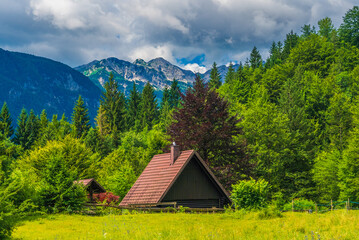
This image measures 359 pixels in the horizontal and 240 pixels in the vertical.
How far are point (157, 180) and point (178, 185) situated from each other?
184 cm

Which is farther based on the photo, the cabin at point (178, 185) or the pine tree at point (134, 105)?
the pine tree at point (134, 105)

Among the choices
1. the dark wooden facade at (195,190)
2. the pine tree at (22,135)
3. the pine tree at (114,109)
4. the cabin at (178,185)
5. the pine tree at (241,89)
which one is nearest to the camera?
the cabin at (178,185)

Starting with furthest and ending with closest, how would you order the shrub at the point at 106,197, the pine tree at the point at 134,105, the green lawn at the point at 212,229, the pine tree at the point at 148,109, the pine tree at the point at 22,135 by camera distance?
the pine tree at the point at 134,105 → the pine tree at the point at 148,109 → the pine tree at the point at 22,135 → the shrub at the point at 106,197 → the green lawn at the point at 212,229

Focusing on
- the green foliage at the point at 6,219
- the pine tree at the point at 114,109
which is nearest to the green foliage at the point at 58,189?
the green foliage at the point at 6,219

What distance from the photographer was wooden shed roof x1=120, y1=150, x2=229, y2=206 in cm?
3158

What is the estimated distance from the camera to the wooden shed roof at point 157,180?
31578 mm

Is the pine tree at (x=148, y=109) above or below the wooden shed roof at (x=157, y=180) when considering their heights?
above

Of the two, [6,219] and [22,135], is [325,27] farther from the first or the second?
[6,219]

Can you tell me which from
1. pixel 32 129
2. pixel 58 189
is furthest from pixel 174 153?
pixel 32 129

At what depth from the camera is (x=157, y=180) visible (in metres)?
33.2

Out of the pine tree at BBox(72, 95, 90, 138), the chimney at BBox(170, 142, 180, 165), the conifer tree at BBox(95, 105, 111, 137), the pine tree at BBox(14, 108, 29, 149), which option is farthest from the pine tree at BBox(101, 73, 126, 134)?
the chimney at BBox(170, 142, 180, 165)

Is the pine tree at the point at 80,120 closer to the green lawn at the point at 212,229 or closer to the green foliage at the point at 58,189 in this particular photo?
the green foliage at the point at 58,189

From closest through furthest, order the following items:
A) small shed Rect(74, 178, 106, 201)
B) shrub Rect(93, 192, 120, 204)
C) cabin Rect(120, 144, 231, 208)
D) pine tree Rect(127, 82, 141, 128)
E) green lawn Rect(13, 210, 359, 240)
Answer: green lawn Rect(13, 210, 359, 240), cabin Rect(120, 144, 231, 208), shrub Rect(93, 192, 120, 204), small shed Rect(74, 178, 106, 201), pine tree Rect(127, 82, 141, 128)

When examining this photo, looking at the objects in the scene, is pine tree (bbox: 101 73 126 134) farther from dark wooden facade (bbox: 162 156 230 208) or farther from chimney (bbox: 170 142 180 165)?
chimney (bbox: 170 142 180 165)
